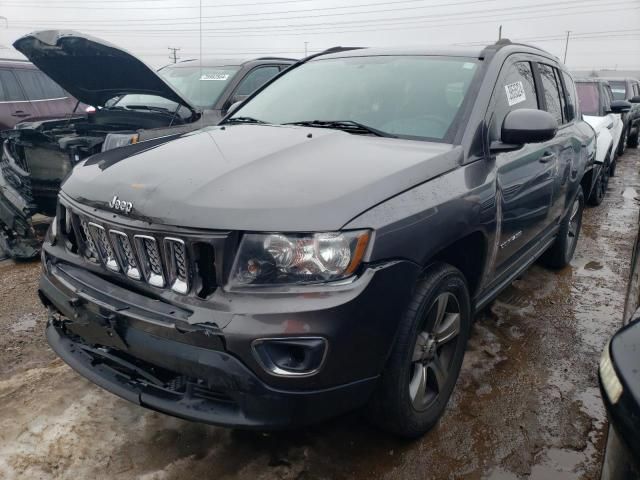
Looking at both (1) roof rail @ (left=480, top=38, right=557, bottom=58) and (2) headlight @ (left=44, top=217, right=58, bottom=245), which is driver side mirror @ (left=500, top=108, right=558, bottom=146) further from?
(2) headlight @ (left=44, top=217, right=58, bottom=245)

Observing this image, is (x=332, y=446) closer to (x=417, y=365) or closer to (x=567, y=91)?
(x=417, y=365)

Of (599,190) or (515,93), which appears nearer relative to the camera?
(515,93)

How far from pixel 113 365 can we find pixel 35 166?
3745 mm

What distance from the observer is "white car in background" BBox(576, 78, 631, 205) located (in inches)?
293

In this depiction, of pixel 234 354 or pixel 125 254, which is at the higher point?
pixel 125 254

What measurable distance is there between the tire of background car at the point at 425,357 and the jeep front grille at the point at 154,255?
0.79 metres

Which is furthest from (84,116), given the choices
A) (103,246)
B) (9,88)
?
(103,246)

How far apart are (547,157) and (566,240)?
150cm

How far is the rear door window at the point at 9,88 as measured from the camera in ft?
26.6

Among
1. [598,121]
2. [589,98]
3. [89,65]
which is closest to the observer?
[89,65]

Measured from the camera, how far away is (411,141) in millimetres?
2629

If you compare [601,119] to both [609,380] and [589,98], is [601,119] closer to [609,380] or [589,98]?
[589,98]

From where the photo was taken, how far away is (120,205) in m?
2.15

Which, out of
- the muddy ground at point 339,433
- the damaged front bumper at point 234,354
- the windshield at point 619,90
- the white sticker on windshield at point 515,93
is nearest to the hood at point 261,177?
the damaged front bumper at point 234,354
